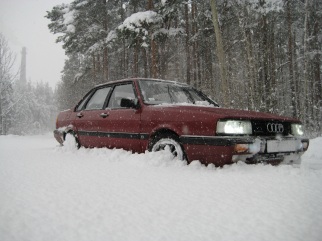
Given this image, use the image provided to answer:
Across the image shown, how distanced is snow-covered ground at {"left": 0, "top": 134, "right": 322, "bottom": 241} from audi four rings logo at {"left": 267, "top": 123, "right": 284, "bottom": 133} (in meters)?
0.52

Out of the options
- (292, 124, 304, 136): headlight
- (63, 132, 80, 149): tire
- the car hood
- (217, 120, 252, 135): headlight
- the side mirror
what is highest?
the side mirror

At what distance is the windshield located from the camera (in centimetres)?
410

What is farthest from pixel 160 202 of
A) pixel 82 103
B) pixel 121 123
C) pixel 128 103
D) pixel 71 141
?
pixel 82 103

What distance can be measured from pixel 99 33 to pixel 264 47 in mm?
11601

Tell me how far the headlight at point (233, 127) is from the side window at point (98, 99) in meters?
2.47

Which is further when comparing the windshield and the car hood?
the windshield

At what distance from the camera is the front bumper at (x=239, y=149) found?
2.99 m

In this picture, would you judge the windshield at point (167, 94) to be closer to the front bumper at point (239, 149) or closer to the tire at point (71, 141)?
the front bumper at point (239, 149)

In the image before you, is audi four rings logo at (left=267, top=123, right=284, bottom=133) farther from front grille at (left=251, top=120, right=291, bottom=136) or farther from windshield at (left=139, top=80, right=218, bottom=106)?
windshield at (left=139, top=80, right=218, bottom=106)

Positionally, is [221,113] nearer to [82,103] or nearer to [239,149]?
[239,149]

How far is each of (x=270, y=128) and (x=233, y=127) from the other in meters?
0.57

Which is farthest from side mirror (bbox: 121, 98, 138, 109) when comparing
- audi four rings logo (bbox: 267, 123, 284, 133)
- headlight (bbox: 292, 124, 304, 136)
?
headlight (bbox: 292, 124, 304, 136)

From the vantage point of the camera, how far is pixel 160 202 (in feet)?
6.77

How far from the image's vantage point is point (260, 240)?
4.71 feet
